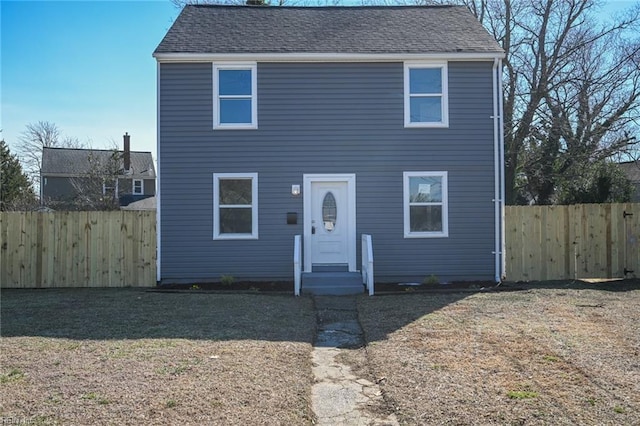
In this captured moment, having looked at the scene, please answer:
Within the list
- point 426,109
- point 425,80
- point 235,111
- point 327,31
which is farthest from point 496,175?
point 235,111

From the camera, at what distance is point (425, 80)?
1193cm

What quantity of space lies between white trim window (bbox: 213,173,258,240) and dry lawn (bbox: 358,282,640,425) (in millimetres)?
4033

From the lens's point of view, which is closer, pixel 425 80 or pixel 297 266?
pixel 297 266

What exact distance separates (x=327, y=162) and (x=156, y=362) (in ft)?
23.8

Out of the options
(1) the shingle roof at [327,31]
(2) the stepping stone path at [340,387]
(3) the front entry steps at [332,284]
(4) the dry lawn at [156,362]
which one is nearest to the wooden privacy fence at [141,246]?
(4) the dry lawn at [156,362]

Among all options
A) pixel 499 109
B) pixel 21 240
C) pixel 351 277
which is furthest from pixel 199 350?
pixel 499 109

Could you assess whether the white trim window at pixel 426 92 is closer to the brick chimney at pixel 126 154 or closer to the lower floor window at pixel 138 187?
the brick chimney at pixel 126 154

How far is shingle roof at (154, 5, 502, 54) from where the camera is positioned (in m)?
11.7

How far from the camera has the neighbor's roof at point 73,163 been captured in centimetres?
3872

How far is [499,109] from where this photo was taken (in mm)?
11844

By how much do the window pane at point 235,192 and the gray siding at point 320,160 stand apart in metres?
0.29

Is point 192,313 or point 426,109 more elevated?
point 426,109

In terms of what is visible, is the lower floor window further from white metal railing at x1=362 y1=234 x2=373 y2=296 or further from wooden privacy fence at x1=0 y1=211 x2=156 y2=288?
white metal railing at x1=362 y1=234 x2=373 y2=296

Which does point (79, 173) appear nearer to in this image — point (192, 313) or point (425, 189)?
point (425, 189)
